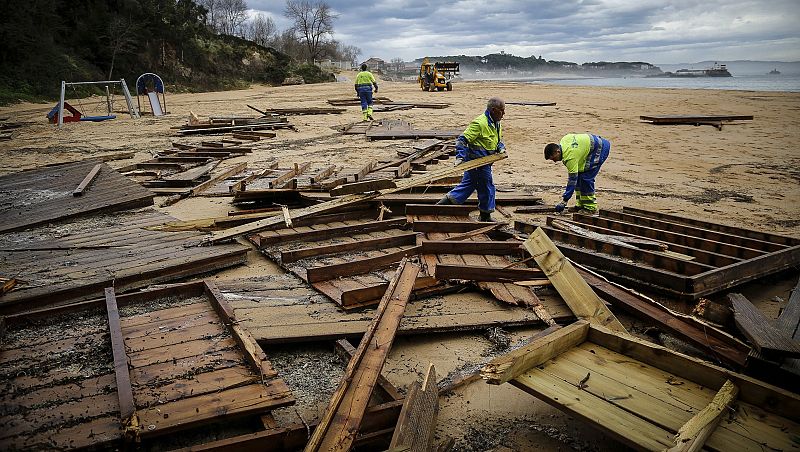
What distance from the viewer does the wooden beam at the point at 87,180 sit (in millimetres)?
7316

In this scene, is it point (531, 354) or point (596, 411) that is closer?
point (596, 411)

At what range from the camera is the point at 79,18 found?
34.2 meters

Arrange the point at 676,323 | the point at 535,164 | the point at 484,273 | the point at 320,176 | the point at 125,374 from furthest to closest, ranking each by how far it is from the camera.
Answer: the point at 535,164 → the point at 320,176 → the point at 484,273 → the point at 676,323 → the point at 125,374

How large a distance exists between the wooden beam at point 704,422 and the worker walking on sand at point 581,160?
4344 mm

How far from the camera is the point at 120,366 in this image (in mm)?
2941

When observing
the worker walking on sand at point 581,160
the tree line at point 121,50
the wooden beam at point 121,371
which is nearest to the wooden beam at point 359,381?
the wooden beam at point 121,371

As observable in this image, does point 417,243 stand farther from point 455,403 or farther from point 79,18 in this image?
point 79,18

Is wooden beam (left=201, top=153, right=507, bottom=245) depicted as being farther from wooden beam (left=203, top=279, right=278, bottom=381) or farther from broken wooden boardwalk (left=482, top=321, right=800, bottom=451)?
broken wooden boardwalk (left=482, top=321, right=800, bottom=451)

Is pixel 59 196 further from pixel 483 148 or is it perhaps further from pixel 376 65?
pixel 376 65

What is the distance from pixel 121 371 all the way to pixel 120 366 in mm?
64

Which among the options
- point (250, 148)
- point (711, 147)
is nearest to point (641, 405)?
point (250, 148)

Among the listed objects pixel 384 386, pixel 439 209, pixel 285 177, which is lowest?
pixel 384 386

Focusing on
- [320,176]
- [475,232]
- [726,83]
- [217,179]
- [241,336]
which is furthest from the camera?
[726,83]

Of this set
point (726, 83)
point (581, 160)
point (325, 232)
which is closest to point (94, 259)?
point (325, 232)
